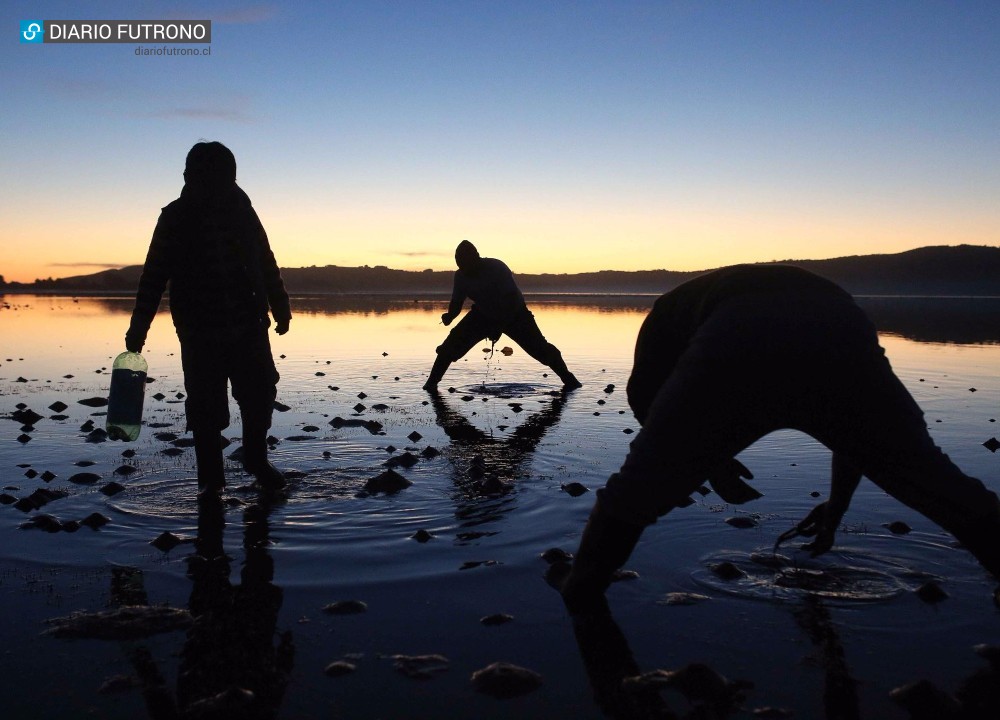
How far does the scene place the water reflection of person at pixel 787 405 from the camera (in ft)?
11.7

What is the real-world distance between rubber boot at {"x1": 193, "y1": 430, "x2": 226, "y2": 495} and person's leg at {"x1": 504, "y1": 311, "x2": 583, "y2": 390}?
8262 millimetres

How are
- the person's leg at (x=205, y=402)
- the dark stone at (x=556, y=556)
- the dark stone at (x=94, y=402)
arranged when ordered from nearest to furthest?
the dark stone at (x=556, y=556)
the person's leg at (x=205, y=402)
the dark stone at (x=94, y=402)

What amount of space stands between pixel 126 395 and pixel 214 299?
191 centimetres

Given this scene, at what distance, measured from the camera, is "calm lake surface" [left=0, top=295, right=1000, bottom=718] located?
3.54 m

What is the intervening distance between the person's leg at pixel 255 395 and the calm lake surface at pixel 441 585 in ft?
0.90

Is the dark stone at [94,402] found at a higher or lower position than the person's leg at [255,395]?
lower

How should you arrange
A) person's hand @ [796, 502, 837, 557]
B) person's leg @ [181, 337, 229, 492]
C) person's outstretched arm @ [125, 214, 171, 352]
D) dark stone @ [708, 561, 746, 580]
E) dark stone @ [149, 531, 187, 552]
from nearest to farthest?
person's hand @ [796, 502, 837, 557] → dark stone @ [708, 561, 746, 580] → dark stone @ [149, 531, 187, 552] → person's outstretched arm @ [125, 214, 171, 352] → person's leg @ [181, 337, 229, 492]

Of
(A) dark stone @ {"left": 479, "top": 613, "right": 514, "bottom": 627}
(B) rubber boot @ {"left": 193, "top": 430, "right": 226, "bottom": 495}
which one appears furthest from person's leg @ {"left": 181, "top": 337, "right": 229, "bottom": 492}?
(A) dark stone @ {"left": 479, "top": 613, "right": 514, "bottom": 627}

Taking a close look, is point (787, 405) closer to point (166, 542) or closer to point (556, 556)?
point (556, 556)

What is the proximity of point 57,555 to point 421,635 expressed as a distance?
8.94 feet

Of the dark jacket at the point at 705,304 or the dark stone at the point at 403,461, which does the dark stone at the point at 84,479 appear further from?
the dark jacket at the point at 705,304

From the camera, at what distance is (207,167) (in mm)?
6773

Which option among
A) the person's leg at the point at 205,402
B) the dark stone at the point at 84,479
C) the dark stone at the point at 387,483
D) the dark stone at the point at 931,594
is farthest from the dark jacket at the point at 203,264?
the dark stone at the point at 931,594

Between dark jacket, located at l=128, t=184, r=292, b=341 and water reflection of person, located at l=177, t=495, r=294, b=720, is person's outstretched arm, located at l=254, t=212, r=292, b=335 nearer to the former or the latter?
dark jacket, located at l=128, t=184, r=292, b=341
